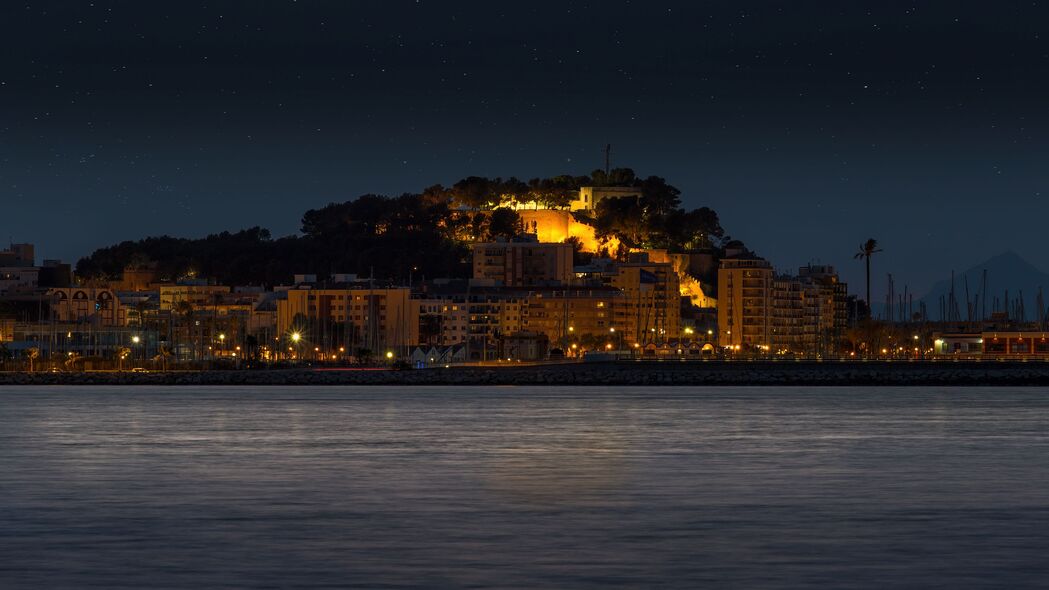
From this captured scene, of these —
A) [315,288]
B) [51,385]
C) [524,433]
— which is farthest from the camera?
[315,288]

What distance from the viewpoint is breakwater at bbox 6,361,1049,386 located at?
108312mm

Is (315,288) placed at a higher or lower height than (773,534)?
higher

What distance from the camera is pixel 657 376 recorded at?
111 m

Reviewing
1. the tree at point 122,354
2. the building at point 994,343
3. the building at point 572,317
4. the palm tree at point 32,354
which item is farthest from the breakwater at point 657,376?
the building at point 572,317

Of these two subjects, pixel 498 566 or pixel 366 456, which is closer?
pixel 498 566

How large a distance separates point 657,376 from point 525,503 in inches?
3259

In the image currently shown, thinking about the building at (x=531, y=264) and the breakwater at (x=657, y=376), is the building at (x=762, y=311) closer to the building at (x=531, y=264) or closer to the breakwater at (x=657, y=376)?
the building at (x=531, y=264)

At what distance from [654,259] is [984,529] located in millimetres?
175072

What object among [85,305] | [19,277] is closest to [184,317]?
[85,305]

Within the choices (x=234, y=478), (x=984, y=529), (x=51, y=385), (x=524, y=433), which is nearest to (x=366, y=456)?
(x=234, y=478)

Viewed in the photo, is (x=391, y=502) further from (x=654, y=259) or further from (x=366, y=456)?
(x=654, y=259)

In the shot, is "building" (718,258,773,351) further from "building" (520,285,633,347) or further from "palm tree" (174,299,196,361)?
"palm tree" (174,299,196,361)

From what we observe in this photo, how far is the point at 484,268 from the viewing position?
193 m

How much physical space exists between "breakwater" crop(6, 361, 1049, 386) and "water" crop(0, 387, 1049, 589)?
49.7m
